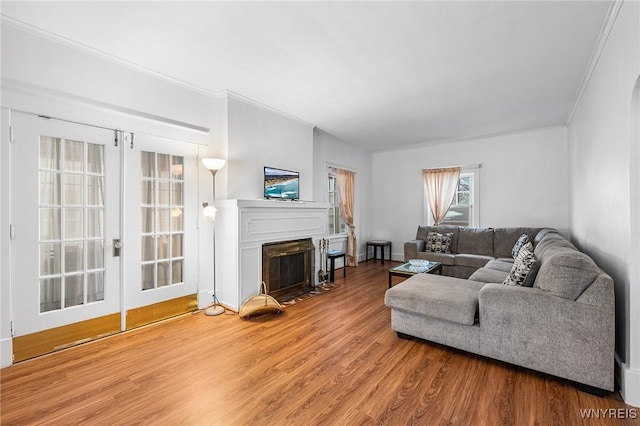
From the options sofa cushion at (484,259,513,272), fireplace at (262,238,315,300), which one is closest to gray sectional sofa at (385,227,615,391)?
sofa cushion at (484,259,513,272)

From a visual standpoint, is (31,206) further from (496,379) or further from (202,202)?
(496,379)

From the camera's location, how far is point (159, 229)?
3301mm

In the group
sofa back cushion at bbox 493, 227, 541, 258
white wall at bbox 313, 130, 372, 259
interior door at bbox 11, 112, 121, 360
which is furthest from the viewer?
white wall at bbox 313, 130, 372, 259

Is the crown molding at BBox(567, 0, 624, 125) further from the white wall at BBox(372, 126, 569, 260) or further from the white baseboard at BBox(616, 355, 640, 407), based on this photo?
the white baseboard at BBox(616, 355, 640, 407)

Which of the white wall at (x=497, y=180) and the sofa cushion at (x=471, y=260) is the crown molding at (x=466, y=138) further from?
the sofa cushion at (x=471, y=260)

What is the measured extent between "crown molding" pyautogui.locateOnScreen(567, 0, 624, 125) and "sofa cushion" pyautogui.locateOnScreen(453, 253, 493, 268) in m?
2.58

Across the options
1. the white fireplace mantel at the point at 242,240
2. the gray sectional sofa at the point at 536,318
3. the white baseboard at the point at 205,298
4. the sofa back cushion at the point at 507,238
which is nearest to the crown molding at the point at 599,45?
the gray sectional sofa at the point at 536,318

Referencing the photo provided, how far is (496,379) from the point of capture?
2.12 meters

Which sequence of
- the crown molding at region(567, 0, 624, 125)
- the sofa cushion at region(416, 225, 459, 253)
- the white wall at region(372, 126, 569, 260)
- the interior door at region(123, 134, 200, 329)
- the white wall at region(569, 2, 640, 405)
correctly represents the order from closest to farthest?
the white wall at region(569, 2, 640, 405)
the crown molding at region(567, 0, 624, 125)
the interior door at region(123, 134, 200, 329)
the white wall at region(372, 126, 569, 260)
the sofa cushion at region(416, 225, 459, 253)

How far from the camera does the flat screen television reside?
4.14m

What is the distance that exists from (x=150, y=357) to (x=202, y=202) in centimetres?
183

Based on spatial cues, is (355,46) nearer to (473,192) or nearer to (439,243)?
(439,243)

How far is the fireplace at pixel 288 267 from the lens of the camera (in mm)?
3881

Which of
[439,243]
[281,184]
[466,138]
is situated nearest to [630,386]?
[439,243]
